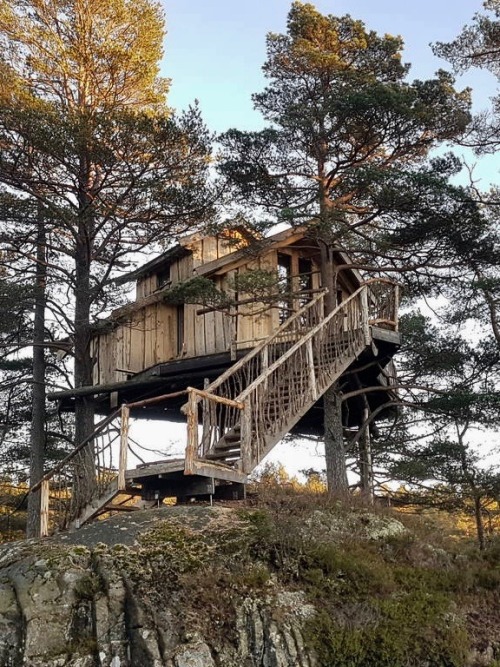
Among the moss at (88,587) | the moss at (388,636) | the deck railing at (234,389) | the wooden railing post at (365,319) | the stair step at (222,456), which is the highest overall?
the wooden railing post at (365,319)

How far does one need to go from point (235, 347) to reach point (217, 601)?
26.4ft

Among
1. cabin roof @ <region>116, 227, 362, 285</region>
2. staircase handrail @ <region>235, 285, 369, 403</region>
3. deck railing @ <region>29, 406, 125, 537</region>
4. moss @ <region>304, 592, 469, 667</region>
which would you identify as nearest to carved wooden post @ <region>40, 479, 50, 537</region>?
deck railing @ <region>29, 406, 125, 537</region>

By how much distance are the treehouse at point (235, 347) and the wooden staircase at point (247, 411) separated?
0.03 metres

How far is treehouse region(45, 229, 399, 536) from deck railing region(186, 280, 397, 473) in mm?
27

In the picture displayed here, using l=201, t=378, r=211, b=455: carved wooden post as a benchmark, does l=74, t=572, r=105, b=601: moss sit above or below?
below

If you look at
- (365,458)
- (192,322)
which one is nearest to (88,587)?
(192,322)

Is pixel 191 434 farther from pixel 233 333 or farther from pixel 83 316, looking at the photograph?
pixel 83 316

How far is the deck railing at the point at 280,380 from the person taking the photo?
12.5 m

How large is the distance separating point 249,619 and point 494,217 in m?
15.0

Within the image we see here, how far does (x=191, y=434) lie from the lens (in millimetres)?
11609

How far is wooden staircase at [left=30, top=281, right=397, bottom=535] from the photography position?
12266 millimetres

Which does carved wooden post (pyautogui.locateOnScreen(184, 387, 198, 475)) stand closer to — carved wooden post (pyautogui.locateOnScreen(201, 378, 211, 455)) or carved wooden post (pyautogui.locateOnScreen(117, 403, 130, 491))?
carved wooden post (pyautogui.locateOnScreen(201, 378, 211, 455))

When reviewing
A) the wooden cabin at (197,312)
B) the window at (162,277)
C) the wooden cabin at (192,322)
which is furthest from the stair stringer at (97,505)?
the window at (162,277)

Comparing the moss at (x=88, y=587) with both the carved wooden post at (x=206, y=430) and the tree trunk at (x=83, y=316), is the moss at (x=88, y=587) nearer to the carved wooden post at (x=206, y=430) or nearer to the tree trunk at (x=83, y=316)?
the carved wooden post at (x=206, y=430)
